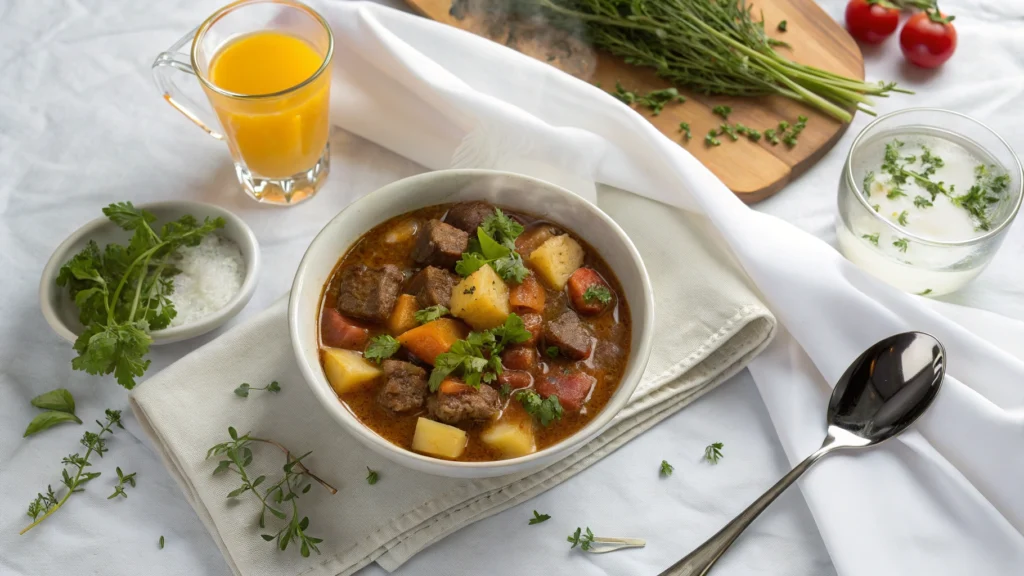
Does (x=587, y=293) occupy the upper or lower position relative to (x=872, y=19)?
lower

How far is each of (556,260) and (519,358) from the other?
43cm

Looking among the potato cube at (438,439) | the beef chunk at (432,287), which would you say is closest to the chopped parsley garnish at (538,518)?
the potato cube at (438,439)

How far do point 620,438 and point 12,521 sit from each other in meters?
2.22

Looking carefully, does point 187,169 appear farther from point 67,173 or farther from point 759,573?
point 759,573

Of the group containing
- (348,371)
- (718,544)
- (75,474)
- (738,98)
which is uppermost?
(738,98)

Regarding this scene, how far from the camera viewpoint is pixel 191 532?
10.4ft

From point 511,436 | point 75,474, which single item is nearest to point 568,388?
point 511,436

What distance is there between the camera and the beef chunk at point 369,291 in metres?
3.12

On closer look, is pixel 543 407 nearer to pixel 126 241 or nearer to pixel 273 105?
pixel 273 105

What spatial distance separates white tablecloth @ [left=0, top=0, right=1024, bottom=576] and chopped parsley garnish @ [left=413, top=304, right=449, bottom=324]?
76 cm

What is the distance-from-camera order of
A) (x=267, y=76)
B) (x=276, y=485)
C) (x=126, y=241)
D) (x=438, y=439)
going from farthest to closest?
1. (x=267, y=76)
2. (x=126, y=241)
3. (x=276, y=485)
4. (x=438, y=439)

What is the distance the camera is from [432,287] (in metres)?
3.14

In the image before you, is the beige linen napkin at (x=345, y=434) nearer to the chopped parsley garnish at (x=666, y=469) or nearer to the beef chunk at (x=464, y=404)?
the chopped parsley garnish at (x=666, y=469)

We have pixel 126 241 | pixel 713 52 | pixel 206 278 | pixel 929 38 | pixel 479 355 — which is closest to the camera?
pixel 479 355
